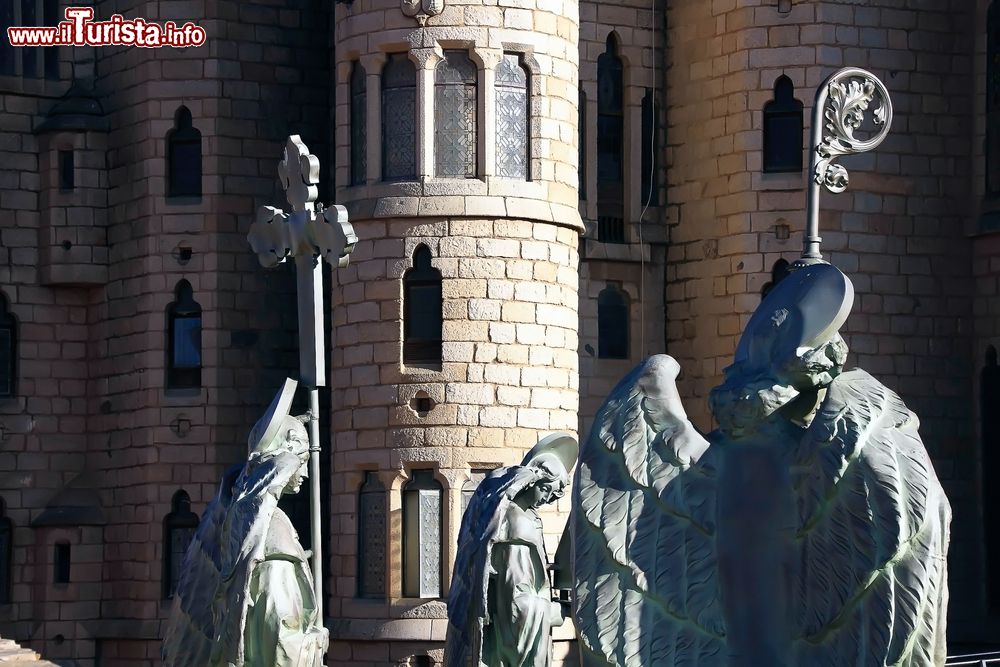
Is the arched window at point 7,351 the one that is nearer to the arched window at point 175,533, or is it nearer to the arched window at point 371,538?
the arched window at point 175,533

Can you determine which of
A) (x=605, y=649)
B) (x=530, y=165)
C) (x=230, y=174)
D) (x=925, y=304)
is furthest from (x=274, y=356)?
(x=605, y=649)

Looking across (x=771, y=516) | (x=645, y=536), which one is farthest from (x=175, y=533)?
(x=771, y=516)

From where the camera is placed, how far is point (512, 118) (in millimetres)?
25188

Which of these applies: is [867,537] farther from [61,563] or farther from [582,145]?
[61,563]

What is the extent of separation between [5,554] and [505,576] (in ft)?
46.3

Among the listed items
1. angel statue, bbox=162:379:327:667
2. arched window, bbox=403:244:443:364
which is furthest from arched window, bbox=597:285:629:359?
angel statue, bbox=162:379:327:667

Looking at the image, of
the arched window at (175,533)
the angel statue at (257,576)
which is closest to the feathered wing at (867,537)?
the angel statue at (257,576)

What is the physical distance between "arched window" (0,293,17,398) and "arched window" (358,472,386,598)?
5510 mm

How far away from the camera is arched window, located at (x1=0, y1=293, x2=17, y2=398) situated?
2843cm

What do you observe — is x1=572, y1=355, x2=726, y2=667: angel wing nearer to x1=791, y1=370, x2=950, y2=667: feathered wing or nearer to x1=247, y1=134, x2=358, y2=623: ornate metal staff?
x1=791, y1=370, x2=950, y2=667: feathered wing

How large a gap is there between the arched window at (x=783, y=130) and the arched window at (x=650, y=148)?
5.53 feet

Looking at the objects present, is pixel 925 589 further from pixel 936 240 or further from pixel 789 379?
pixel 936 240

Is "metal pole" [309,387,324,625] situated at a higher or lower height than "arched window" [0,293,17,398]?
lower

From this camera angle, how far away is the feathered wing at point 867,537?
8.50m
